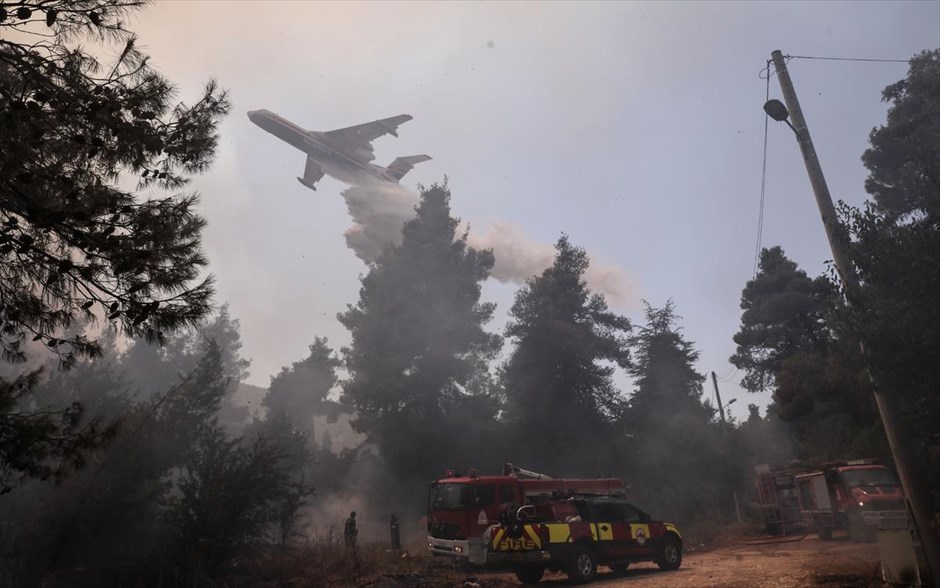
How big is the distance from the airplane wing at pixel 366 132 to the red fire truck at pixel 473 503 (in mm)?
35764

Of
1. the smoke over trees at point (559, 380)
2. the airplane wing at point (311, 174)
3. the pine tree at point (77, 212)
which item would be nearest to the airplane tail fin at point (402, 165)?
the airplane wing at point (311, 174)

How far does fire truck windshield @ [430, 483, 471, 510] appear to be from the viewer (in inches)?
654

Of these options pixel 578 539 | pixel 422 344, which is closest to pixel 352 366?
pixel 422 344

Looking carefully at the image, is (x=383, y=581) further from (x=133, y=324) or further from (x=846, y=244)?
(x=846, y=244)

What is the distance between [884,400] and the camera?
1037 cm

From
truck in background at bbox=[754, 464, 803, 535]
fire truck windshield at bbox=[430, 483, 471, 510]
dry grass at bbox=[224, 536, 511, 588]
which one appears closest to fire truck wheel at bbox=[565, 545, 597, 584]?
dry grass at bbox=[224, 536, 511, 588]

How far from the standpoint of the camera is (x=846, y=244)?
13750mm

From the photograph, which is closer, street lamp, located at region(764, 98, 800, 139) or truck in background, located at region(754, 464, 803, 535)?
street lamp, located at region(764, 98, 800, 139)

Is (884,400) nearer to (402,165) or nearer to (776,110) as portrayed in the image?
(776,110)

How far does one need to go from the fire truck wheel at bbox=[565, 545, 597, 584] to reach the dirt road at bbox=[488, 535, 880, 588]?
304 millimetres

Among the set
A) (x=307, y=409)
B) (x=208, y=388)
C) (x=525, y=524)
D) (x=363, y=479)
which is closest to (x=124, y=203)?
(x=525, y=524)

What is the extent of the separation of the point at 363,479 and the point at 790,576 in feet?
103

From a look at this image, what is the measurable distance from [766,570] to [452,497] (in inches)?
325

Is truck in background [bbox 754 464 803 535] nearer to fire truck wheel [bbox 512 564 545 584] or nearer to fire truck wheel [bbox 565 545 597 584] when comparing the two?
fire truck wheel [bbox 565 545 597 584]
